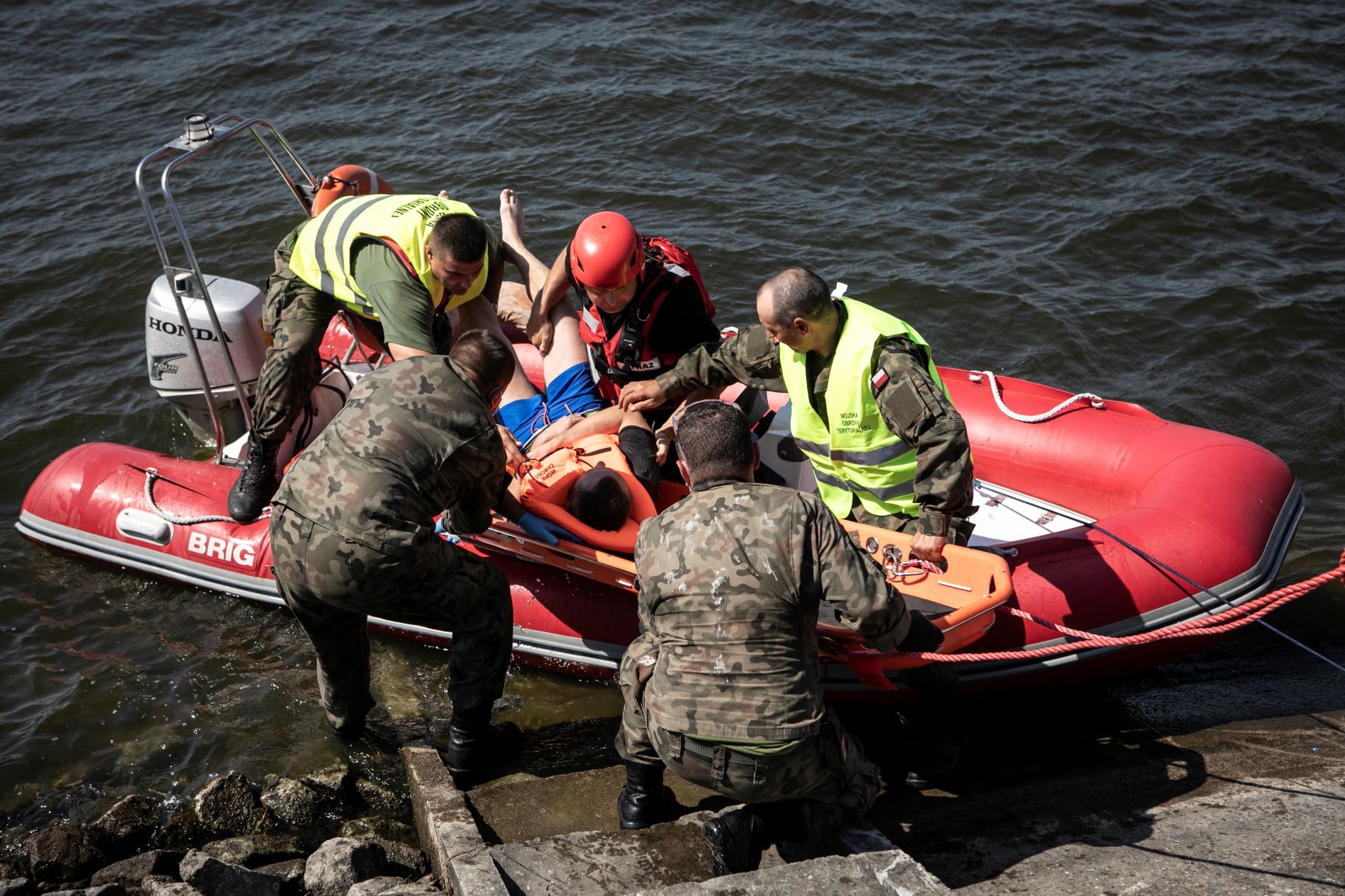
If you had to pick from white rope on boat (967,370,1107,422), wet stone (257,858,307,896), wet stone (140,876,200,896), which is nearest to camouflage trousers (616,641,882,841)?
wet stone (257,858,307,896)

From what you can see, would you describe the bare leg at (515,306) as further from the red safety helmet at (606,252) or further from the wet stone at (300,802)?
the wet stone at (300,802)

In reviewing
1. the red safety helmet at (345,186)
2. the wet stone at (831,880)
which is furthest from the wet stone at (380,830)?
the red safety helmet at (345,186)

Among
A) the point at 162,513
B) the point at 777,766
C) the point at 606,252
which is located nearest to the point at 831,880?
the point at 777,766

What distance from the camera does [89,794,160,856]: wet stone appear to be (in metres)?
3.55

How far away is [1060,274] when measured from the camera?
7.17 m

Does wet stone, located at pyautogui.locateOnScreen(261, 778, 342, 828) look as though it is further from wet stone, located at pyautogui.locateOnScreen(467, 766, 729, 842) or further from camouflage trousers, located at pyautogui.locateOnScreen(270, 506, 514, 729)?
wet stone, located at pyautogui.locateOnScreen(467, 766, 729, 842)

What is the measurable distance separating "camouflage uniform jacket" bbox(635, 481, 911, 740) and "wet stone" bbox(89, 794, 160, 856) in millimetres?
1941

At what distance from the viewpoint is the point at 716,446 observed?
285 centimetres

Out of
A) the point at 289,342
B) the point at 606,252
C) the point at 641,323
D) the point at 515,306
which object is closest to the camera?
the point at 606,252

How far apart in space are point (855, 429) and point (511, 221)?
Answer: 201 centimetres

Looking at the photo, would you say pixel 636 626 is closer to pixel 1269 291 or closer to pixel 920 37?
pixel 1269 291

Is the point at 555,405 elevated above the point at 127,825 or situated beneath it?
elevated above

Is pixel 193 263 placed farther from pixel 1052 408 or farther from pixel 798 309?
pixel 1052 408

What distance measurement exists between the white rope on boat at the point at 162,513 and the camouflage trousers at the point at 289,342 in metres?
0.43
